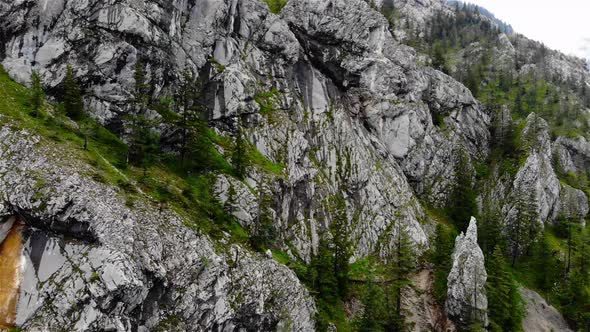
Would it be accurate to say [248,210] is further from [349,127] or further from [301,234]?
[349,127]

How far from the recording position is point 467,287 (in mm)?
63375

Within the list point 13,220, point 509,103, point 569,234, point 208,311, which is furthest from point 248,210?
point 509,103

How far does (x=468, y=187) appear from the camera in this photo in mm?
91438

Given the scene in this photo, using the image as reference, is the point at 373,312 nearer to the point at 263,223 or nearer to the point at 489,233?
the point at 263,223

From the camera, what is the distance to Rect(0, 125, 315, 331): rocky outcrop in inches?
1427

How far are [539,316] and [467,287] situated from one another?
62.1 ft

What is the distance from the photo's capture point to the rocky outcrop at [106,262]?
36250 millimetres

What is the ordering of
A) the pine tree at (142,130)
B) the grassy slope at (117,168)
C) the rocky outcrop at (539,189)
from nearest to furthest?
the grassy slope at (117,168) → the pine tree at (142,130) → the rocky outcrop at (539,189)

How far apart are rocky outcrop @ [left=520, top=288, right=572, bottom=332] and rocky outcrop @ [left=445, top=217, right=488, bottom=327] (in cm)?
1197

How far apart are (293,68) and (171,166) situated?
39250 mm

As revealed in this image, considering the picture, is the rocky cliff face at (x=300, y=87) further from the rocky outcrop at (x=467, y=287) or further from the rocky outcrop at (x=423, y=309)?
the rocky outcrop at (x=467, y=287)

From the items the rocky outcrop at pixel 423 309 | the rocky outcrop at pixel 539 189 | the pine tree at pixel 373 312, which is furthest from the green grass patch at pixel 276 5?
the rocky outcrop at pixel 539 189

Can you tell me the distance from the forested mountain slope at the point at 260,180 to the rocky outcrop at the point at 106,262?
0.59 feet

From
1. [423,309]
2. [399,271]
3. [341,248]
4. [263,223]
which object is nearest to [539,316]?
[423,309]
